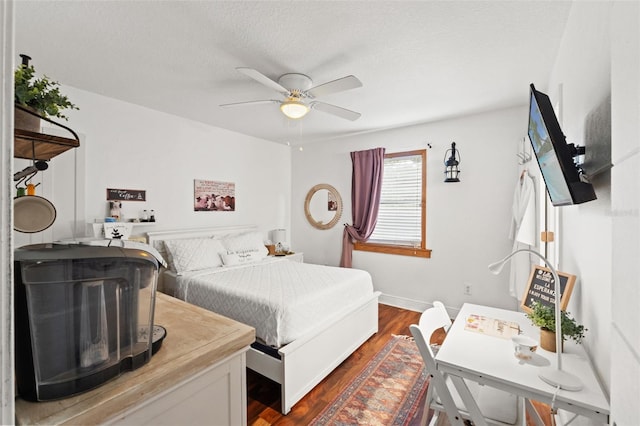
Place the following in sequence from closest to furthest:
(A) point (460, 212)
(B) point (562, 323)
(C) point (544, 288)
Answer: (B) point (562, 323)
(C) point (544, 288)
(A) point (460, 212)

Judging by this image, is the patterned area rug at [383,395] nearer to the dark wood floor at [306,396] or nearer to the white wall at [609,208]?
the dark wood floor at [306,396]

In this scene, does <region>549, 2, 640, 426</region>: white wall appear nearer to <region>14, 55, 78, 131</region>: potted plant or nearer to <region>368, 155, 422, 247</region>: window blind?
<region>14, 55, 78, 131</region>: potted plant

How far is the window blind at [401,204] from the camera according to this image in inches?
156

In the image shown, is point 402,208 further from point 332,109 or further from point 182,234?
point 182,234

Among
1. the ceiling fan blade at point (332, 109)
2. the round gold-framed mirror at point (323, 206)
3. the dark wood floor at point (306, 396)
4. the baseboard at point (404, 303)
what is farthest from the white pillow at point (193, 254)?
the baseboard at point (404, 303)

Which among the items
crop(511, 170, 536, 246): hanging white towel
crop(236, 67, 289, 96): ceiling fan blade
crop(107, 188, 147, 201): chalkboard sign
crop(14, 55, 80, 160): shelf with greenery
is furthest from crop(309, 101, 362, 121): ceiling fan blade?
crop(107, 188, 147, 201): chalkboard sign

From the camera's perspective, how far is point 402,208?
4.08 metres

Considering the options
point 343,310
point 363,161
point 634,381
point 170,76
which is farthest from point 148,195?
point 634,381

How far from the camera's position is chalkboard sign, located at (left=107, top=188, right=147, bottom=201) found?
300 cm

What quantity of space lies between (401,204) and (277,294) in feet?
7.97

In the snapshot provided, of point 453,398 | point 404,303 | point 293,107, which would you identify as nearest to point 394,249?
point 404,303

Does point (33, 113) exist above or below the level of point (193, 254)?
→ above

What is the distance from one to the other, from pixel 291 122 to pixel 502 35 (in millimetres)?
2451

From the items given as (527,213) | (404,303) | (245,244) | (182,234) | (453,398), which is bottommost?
(404,303)
